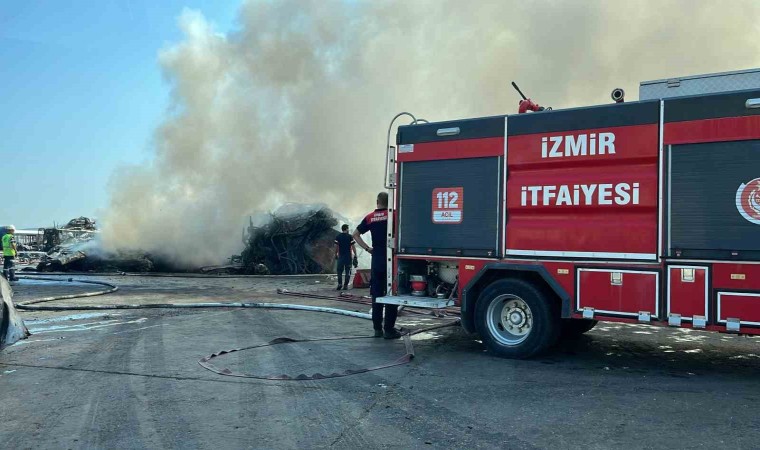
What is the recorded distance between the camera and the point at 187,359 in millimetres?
5352

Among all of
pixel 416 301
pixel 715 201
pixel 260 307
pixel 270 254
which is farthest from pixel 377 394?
pixel 270 254

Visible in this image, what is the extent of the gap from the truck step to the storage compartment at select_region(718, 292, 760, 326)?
2399 millimetres

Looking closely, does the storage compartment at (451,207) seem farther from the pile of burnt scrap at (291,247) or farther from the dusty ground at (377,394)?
the pile of burnt scrap at (291,247)

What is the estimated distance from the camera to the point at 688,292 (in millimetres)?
4609

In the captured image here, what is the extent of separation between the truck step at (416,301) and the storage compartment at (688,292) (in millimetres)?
2061

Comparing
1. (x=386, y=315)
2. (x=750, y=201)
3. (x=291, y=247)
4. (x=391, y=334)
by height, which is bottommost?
(x=391, y=334)

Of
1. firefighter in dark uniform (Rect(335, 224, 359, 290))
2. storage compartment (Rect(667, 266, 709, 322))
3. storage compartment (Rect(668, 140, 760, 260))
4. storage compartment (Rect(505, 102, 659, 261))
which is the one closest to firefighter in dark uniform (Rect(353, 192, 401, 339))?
storage compartment (Rect(505, 102, 659, 261))

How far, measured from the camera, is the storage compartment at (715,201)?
14.6 ft

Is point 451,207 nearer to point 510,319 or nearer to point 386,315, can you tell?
point 510,319

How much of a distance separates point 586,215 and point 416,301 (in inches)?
75.1

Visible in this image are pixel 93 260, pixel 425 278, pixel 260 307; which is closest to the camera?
pixel 425 278

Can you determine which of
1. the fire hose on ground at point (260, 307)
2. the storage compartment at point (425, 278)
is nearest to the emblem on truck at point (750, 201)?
the storage compartment at point (425, 278)

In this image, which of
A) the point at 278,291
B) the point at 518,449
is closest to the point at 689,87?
the point at 518,449

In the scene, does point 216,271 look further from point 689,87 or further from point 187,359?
point 689,87
